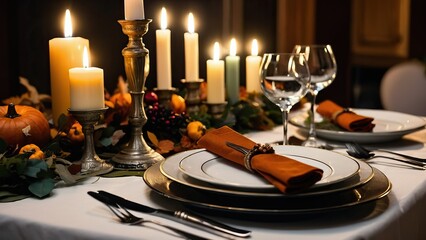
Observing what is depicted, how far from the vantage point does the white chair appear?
8.27ft

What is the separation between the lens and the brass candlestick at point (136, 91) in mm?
1094

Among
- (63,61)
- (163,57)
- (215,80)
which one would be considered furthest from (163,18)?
(63,61)

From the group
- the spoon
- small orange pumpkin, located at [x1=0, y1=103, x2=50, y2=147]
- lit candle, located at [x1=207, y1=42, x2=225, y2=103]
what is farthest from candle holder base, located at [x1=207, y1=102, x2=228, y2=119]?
small orange pumpkin, located at [x1=0, y1=103, x2=50, y2=147]

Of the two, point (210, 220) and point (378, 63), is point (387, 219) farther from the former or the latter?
point (378, 63)

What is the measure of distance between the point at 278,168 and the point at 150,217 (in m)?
0.19

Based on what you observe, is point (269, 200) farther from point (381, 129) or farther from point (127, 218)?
point (381, 129)

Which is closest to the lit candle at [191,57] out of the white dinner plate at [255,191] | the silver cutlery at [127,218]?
the white dinner plate at [255,191]

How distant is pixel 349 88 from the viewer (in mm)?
3912

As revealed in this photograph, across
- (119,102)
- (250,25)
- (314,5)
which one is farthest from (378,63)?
(119,102)

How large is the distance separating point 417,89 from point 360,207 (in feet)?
5.91

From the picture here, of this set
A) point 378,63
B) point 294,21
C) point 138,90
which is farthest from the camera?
point 378,63

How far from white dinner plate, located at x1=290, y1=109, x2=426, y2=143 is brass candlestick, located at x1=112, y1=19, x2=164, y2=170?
427mm

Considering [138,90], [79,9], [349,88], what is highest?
[79,9]

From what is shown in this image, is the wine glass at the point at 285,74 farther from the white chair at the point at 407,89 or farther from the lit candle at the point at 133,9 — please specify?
the white chair at the point at 407,89
